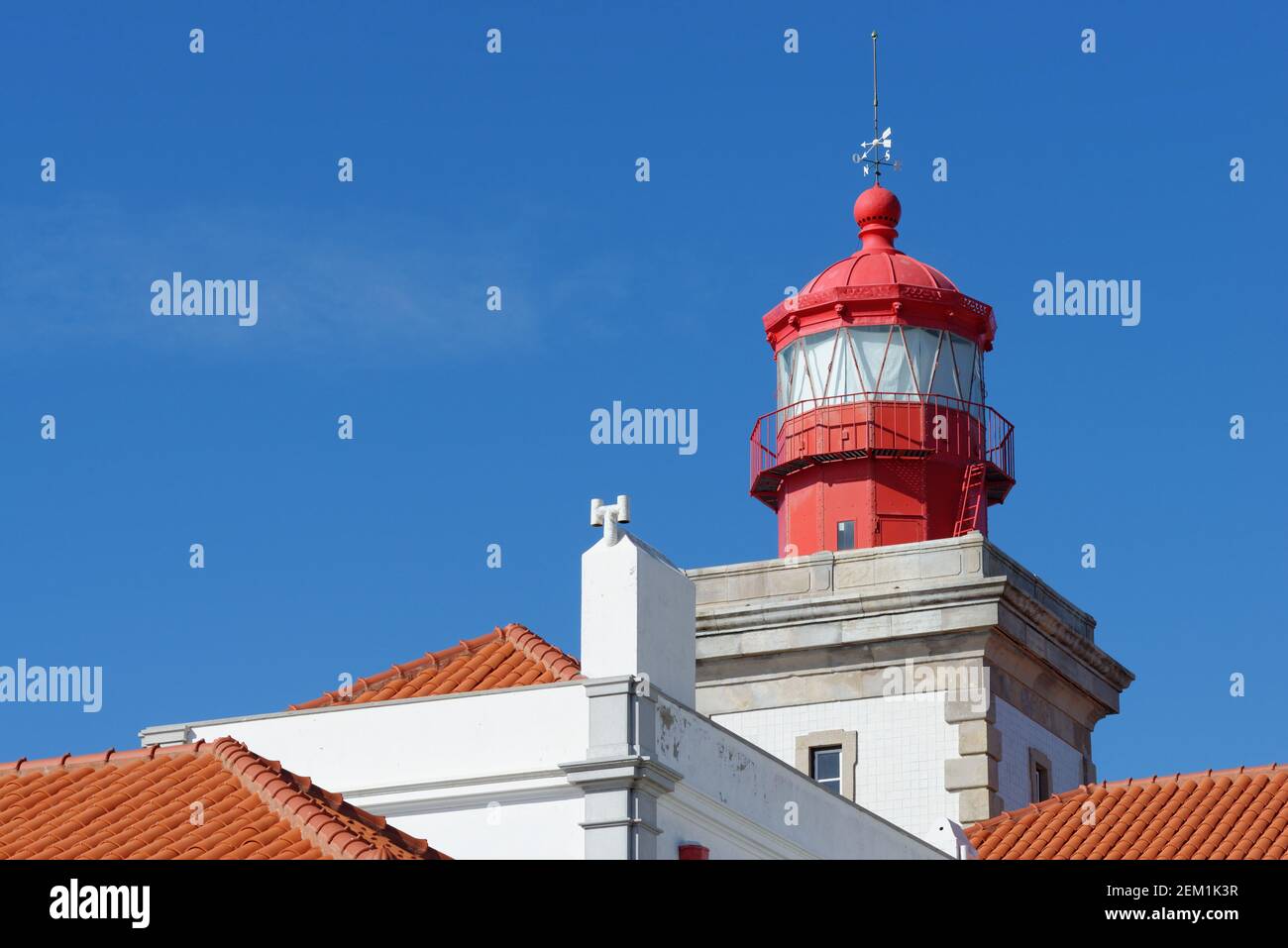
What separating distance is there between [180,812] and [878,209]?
1546 cm

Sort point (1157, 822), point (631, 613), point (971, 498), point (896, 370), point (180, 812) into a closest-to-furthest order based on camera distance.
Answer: point (180, 812)
point (631, 613)
point (1157, 822)
point (971, 498)
point (896, 370)

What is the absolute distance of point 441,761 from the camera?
19359 millimetres

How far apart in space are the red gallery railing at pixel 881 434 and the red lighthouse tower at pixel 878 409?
0.05ft

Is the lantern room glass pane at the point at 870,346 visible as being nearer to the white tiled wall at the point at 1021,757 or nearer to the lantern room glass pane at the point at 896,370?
the lantern room glass pane at the point at 896,370

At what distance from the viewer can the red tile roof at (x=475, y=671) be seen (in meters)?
20.3

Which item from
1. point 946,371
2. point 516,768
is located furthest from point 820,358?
point 516,768

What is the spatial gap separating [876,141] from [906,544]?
651 centimetres

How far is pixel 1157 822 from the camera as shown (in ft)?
78.8

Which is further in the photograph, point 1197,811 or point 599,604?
point 1197,811

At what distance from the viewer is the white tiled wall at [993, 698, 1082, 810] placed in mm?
26719

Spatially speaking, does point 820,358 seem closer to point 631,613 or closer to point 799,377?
point 799,377
